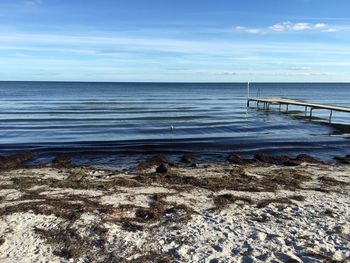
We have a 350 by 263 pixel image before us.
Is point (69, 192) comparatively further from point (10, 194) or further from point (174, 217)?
point (174, 217)

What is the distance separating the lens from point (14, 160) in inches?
629

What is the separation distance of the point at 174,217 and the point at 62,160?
29.2 feet

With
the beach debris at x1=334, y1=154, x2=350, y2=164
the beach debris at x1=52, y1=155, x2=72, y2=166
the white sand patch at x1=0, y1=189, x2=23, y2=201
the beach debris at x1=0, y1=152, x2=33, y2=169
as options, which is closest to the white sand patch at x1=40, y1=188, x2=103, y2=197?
the white sand patch at x1=0, y1=189, x2=23, y2=201

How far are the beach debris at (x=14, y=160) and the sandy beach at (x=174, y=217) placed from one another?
2.31 m

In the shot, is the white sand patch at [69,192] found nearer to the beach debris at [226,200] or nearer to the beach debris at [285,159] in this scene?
the beach debris at [226,200]

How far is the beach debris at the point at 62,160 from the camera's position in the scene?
51.4 ft

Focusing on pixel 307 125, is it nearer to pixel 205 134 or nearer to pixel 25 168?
pixel 205 134

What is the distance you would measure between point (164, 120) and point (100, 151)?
46.1 ft

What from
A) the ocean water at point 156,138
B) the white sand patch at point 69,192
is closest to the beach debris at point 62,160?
the ocean water at point 156,138

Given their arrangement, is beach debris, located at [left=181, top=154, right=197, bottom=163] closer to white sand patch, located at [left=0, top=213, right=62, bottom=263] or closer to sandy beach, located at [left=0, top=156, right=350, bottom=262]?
sandy beach, located at [left=0, top=156, right=350, bottom=262]

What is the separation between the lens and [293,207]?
9305 mm

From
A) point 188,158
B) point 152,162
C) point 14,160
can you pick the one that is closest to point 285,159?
point 188,158

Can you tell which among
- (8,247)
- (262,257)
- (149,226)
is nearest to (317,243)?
(262,257)

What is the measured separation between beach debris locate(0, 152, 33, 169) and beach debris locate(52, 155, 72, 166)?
126 centimetres
